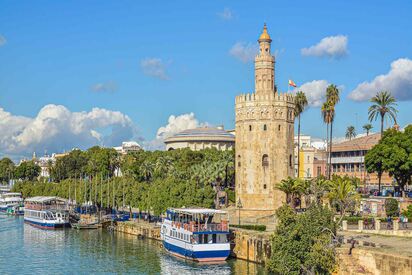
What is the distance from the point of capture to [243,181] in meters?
76.1

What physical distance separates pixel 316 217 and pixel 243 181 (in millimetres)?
32095

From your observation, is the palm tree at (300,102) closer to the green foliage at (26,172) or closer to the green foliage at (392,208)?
the green foliage at (392,208)

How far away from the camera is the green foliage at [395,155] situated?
6806 cm

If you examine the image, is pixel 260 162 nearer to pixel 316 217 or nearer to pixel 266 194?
pixel 266 194

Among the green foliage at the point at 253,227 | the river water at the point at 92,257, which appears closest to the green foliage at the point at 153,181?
the river water at the point at 92,257

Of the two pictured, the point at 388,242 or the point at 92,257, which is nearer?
the point at 388,242

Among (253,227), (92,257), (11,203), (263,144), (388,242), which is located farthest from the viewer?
(11,203)

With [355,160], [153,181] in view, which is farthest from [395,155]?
[153,181]

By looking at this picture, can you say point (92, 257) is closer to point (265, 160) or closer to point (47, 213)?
point (265, 160)

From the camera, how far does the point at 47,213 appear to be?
3728 inches

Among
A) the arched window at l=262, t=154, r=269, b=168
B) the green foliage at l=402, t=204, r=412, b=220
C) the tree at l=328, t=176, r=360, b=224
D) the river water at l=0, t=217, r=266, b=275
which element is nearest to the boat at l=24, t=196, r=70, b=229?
the river water at l=0, t=217, r=266, b=275

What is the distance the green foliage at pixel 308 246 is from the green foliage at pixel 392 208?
1972 centimetres

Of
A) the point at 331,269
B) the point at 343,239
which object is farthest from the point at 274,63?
the point at 331,269

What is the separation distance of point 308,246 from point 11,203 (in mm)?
107517
